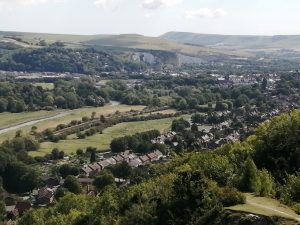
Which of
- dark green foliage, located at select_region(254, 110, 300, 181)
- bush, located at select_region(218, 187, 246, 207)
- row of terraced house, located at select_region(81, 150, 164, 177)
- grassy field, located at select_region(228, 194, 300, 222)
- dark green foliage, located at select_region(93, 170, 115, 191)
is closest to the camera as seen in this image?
grassy field, located at select_region(228, 194, 300, 222)

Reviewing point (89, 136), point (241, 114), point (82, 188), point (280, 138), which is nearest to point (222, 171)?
point (280, 138)

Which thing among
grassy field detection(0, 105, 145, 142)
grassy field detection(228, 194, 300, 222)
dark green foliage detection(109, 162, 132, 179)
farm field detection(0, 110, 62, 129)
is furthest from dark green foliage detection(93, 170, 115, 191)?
farm field detection(0, 110, 62, 129)

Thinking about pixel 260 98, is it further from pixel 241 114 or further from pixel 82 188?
pixel 82 188

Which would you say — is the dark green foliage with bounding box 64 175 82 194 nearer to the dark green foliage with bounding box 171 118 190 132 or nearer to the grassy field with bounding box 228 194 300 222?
the grassy field with bounding box 228 194 300 222

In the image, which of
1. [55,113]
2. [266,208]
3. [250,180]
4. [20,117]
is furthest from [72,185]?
[55,113]

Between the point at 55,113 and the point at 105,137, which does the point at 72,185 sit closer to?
the point at 105,137

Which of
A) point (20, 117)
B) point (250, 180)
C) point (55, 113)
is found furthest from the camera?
point (55, 113)
